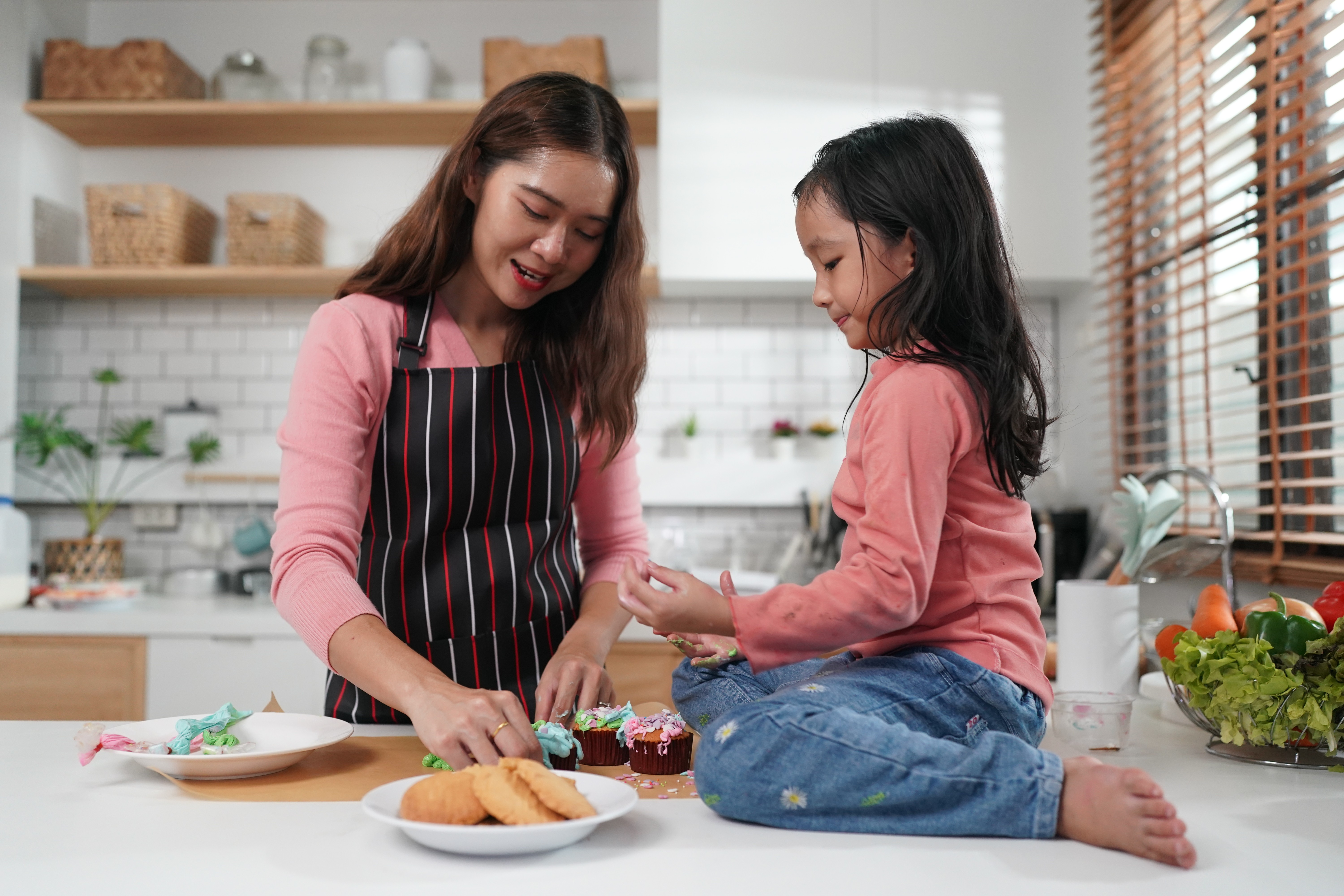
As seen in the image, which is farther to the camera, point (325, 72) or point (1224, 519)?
point (325, 72)

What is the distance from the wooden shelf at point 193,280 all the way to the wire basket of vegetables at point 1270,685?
6.35 feet

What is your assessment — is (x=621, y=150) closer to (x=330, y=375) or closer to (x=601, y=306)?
(x=601, y=306)

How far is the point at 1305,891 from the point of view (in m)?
0.74

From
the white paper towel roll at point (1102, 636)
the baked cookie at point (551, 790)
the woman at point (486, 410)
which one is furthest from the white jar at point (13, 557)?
the white paper towel roll at point (1102, 636)

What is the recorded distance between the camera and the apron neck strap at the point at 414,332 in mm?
1430

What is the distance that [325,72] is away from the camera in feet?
10.0

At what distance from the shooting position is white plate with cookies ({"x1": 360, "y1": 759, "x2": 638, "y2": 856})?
2.52ft

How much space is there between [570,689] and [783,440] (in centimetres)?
201

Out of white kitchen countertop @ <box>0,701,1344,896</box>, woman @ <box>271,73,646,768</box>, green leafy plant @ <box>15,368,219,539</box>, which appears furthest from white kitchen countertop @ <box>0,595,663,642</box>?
white kitchen countertop @ <box>0,701,1344,896</box>

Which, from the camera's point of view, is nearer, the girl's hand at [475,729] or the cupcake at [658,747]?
the girl's hand at [475,729]

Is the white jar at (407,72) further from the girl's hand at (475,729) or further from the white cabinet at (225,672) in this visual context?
the girl's hand at (475,729)

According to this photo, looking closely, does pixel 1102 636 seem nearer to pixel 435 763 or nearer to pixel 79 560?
pixel 435 763

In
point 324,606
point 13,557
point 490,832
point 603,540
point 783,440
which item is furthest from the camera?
point 783,440

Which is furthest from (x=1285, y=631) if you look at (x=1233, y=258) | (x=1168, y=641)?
(x=1233, y=258)
